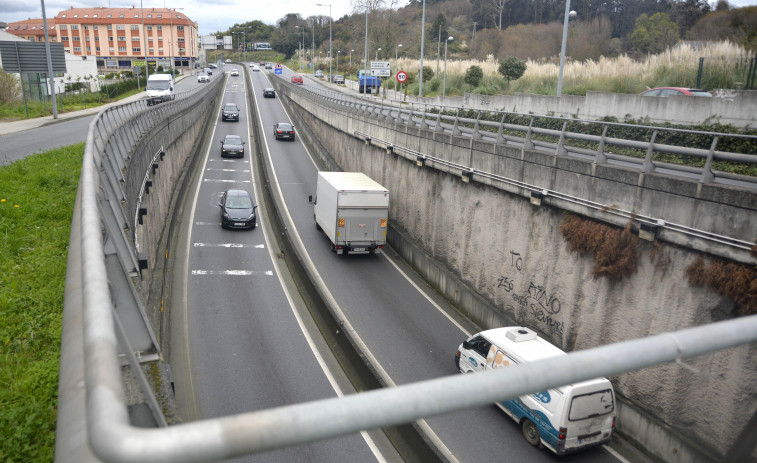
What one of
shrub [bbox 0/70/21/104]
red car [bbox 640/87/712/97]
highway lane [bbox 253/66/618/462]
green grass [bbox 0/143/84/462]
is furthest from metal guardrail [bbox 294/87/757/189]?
shrub [bbox 0/70/21/104]

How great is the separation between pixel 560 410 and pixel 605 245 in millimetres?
4347

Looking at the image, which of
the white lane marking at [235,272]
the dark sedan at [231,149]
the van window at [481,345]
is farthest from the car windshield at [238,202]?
the van window at [481,345]

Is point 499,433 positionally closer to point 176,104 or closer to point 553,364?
point 553,364

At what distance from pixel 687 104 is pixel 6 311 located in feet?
75.0

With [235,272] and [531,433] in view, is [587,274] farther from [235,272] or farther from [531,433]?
[235,272]

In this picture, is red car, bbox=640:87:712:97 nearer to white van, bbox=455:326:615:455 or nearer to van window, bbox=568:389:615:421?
white van, bbox=455:326:615:455

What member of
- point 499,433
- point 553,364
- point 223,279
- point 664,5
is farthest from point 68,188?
point 664,5

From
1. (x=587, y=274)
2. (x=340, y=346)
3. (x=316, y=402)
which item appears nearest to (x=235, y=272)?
(x=340, y=346)

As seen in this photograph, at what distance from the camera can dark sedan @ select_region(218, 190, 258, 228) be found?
27.0 m

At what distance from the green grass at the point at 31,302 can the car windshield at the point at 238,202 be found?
11668 millimetres

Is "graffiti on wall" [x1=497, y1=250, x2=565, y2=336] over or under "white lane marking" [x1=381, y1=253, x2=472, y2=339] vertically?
over

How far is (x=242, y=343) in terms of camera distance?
16375 millimetres

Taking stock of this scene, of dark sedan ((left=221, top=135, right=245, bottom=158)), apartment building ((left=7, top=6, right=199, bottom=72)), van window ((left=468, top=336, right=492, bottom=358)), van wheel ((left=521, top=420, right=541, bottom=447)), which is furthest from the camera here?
apartment building ((left=7, top=6, right=199, bottom=72))

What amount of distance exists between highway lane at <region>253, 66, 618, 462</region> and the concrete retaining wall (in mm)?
1169
